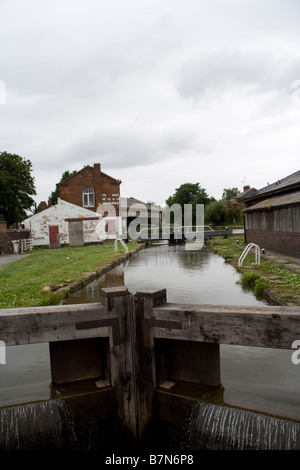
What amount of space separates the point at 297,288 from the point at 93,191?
87.7 ft

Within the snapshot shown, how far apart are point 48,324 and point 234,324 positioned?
76.1 inches

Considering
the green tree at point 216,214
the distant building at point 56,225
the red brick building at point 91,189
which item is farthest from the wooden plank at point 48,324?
the green tree at point 216,214

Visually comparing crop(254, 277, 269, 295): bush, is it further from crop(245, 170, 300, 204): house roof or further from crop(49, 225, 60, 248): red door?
crop(49, 225, 60, 248): red door

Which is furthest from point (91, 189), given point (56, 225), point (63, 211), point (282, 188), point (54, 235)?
point (282, 188)

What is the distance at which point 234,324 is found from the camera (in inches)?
141

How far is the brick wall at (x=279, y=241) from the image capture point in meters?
15.2

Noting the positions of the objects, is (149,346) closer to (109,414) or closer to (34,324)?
(109,414)

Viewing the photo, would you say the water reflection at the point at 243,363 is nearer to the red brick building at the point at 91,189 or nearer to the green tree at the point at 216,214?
the red brick building at the point at 91,189

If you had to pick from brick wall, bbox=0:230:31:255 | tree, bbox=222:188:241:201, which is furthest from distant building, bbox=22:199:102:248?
tree, bbox=222:188:241:201

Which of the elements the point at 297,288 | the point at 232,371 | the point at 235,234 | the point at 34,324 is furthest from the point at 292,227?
the point at 235,234

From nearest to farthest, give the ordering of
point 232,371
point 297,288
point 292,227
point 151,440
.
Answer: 1. point 151,440
2. point 232,371
3. point 297,288
4. point 292,227

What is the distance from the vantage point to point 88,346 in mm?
4188

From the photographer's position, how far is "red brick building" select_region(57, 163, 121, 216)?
3300 centimetres

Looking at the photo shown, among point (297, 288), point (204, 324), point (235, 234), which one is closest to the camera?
point (204, 324)
